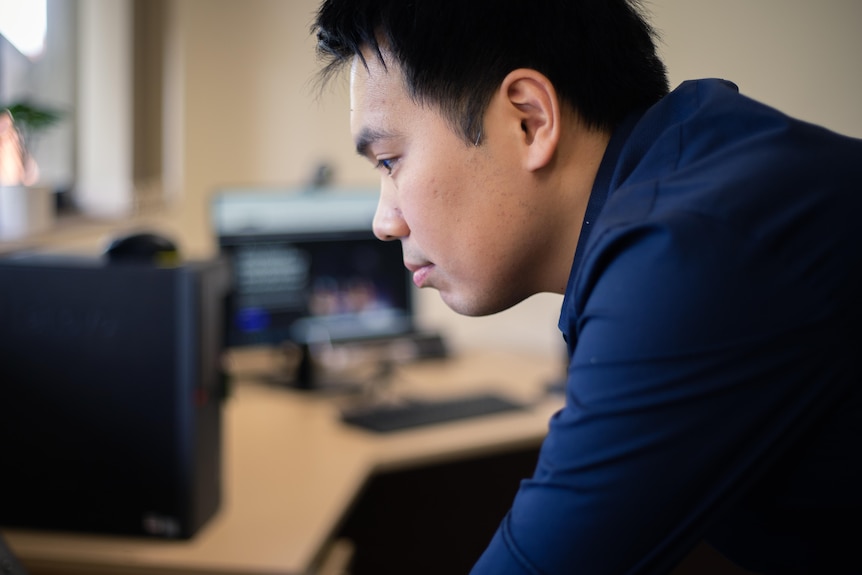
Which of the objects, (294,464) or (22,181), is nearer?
(294,464)

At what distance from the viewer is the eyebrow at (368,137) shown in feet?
2.97

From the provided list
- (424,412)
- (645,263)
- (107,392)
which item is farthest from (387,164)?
(424,412)

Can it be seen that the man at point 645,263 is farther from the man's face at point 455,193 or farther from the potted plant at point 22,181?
the potted plant at point 22,181

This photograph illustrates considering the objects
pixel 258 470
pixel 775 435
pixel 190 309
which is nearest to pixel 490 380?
pixel 258 470

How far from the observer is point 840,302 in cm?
65

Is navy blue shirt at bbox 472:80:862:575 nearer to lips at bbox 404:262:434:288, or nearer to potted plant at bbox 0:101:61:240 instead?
lips at bbox 404:262:434:288

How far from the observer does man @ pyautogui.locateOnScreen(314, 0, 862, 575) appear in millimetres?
629

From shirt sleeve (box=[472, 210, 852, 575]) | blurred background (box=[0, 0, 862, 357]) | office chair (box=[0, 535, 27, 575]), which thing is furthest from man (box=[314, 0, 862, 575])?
blurred background (box=[0, 0, 862, 357])

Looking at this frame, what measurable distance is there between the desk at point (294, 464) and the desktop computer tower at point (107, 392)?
6 cm

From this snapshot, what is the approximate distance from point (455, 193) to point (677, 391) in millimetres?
323

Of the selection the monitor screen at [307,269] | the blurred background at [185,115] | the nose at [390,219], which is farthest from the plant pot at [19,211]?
the nose at [390,219]

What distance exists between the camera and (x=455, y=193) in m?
0.88

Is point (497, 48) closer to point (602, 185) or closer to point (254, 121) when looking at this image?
point (602, 185)

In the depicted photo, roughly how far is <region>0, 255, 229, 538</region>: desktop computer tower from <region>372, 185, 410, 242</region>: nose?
1.83ft
